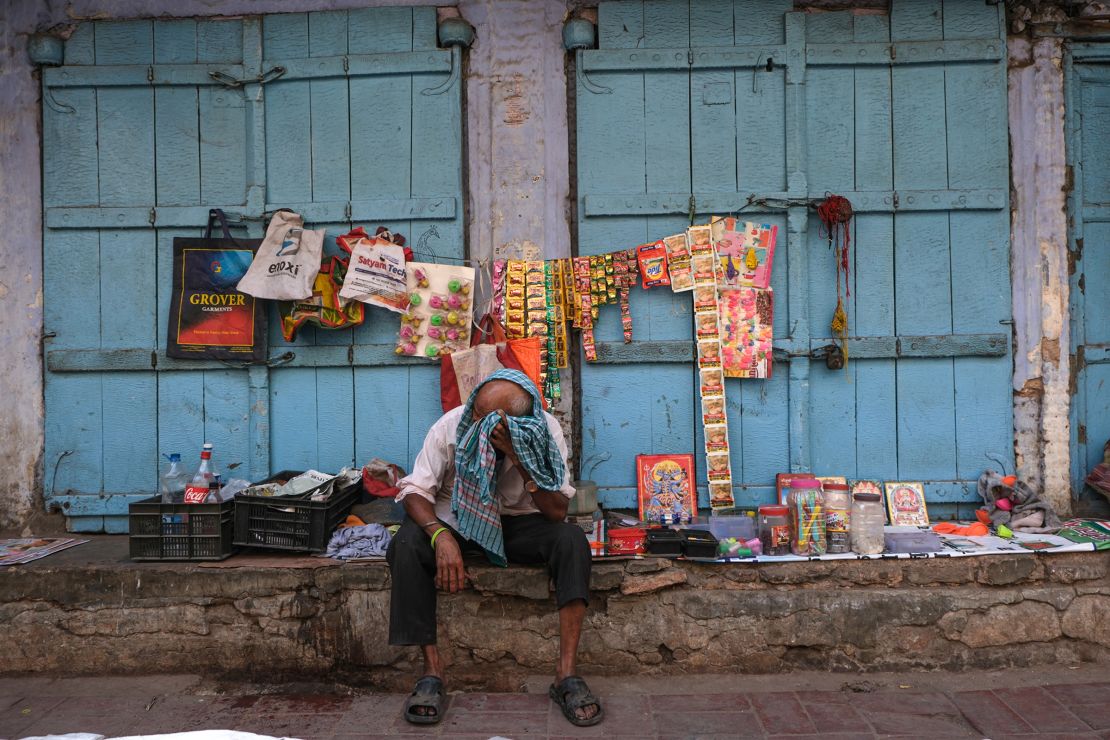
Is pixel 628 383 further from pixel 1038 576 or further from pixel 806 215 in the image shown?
pixel 1038 576

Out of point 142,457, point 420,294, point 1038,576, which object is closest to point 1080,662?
point 1038,576

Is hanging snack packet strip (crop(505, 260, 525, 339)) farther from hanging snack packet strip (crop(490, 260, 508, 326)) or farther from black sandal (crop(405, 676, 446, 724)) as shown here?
black sandal (crop(405, 676, 446, 724))

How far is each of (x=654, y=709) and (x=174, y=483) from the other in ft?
8.83

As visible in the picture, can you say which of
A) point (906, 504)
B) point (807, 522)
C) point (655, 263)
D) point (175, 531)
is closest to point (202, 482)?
point (175, 531)

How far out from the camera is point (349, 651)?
11.9ft

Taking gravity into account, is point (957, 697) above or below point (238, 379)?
below

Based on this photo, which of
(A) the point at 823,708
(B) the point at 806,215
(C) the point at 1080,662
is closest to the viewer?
(A) the point at 823,708

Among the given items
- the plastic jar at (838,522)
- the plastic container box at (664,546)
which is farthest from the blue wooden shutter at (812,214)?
the plastic container box at (664,546)

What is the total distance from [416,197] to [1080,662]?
400 cm

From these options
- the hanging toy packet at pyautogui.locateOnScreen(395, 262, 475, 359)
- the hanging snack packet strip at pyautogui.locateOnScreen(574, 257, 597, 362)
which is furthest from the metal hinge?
A: the hanging snack packet strip at pyautogui.locateOnScreen(574, 257, 597, 362)

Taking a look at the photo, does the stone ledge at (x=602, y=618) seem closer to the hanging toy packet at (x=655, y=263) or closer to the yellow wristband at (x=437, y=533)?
the yellow wristband at (x=437, y=533)

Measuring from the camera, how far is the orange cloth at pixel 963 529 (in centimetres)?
397

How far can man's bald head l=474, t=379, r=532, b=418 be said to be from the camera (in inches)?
134

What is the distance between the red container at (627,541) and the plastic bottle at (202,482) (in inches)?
78.1
